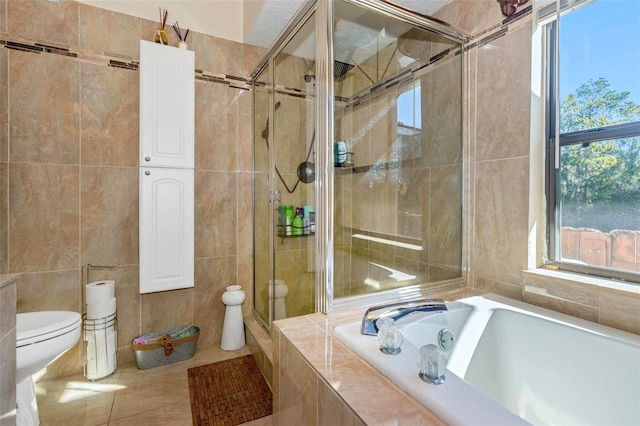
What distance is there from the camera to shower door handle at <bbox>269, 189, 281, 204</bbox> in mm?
1956

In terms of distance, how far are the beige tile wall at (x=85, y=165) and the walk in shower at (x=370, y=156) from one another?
1.58 ft

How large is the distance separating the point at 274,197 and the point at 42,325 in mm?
1327

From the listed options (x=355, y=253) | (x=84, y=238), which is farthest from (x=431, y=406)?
(x=84, y=238)

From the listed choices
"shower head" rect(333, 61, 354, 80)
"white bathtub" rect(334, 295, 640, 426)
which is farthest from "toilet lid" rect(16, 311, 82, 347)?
"shower head" rect(333, 61, 354, 80)

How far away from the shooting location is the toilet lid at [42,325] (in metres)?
1.26

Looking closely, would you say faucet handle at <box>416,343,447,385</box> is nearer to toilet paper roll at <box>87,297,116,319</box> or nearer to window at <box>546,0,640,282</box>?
window at <box>546,0,640,282</box>

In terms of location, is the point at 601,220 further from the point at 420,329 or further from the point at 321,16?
the point at 321,16

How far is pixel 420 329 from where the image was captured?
1202 mm

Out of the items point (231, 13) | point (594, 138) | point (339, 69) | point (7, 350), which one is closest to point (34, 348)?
point (7, 350)

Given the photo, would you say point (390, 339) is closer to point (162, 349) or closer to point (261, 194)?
point (261, 194)

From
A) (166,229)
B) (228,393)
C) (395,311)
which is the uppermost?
(166,229)

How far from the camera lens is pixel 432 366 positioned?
782mm

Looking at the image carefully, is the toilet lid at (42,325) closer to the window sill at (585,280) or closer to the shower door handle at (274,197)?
the shower door handle at (274,197)

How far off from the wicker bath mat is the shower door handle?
1069mm
